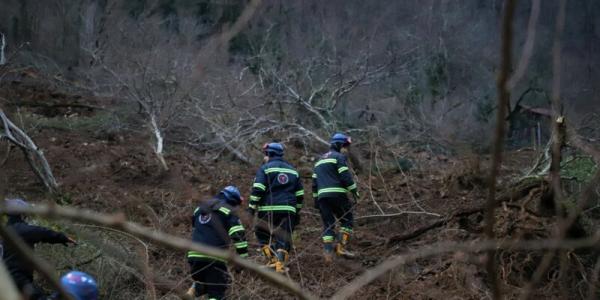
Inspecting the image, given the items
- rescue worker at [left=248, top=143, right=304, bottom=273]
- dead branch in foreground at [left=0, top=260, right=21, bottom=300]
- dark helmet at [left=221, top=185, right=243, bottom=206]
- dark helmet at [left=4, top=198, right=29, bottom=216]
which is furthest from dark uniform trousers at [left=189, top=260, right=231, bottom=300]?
dead branch in foreground at [left=0, top=260, right=21, bottom=300]

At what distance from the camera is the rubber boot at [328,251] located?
809 centimetres

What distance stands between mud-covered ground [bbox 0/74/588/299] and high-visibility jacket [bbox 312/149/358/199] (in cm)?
69

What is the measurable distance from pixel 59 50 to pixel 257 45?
5.80 m

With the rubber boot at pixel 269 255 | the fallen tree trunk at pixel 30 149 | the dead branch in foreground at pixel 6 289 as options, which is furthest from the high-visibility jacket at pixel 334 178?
the dead branch in foreground at pixel 6 289

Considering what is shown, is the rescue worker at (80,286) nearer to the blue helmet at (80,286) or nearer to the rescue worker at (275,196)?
the blue helmet at (80,286)

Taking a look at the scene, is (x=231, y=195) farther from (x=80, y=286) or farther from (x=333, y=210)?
(x=80, y=286)

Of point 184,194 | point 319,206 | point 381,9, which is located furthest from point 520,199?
point 381,9

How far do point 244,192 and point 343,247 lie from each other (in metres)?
3.22

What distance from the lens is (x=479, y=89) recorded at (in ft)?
65.6

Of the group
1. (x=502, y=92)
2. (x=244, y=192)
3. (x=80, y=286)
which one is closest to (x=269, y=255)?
(x=80, y=286)

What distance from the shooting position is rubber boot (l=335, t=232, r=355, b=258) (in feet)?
28.0

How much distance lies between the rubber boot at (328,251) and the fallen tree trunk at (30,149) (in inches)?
166

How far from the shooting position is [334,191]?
8.43m

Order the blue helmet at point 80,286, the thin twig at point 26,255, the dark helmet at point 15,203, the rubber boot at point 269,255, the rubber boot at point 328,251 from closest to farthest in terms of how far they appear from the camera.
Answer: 1. the thin twig at point 26,255
2. the dark helmet at point 15,203
3. the blue helmet at point 80,286
4. the rubber boot at point 269,255
5. the rubber boot at point 328,251
